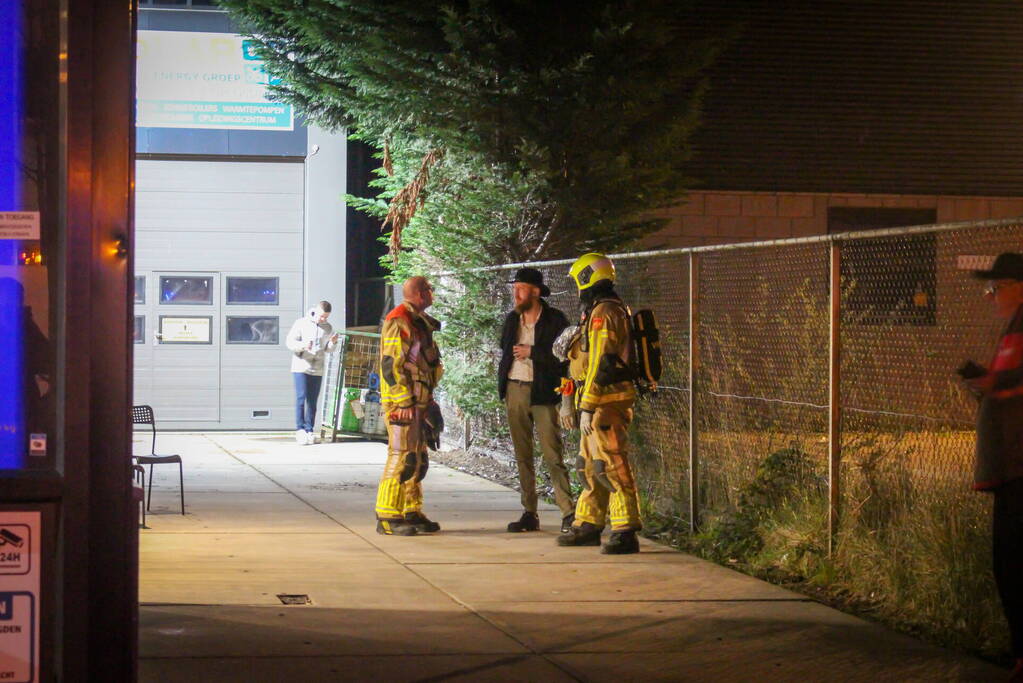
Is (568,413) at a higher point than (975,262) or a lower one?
lower

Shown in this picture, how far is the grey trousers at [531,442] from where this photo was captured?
35.8 feet

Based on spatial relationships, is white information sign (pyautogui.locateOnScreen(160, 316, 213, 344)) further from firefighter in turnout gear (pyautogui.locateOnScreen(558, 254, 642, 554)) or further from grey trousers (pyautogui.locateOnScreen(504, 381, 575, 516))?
firefighter in turnout gear (pyautogui.locateOnScreen(558, 254, 642, 554))

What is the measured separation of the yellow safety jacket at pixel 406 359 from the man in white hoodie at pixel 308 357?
8639 mm

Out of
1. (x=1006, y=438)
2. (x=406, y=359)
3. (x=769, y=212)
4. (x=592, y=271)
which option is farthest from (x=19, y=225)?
(x=769, y=212)

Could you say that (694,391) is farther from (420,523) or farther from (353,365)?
(353,365)

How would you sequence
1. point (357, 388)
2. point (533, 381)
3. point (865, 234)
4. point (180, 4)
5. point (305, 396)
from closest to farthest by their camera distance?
point (865, 234) → point (533, 381) → point (305, 396) → point (357, 388) → point (180, 4)

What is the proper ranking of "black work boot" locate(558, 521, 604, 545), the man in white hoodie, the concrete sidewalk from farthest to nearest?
the man in white hoodie, "black work boot" locate(558, 521, 604, 545), the concrete sidewalk

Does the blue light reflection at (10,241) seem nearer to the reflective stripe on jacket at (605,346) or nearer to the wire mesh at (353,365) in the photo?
Result: the reflective stripe on jacket at (605,346)

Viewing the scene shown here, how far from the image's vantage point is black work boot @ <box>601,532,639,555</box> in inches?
389

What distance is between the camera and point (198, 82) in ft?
69.6

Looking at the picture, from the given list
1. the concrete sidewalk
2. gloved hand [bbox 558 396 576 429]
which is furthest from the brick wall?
gloved hand [bbox 558 396 576 429]

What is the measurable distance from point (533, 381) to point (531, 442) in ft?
2.08

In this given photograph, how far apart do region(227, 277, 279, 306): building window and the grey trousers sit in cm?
1112

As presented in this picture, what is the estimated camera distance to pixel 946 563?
7.72 meters
